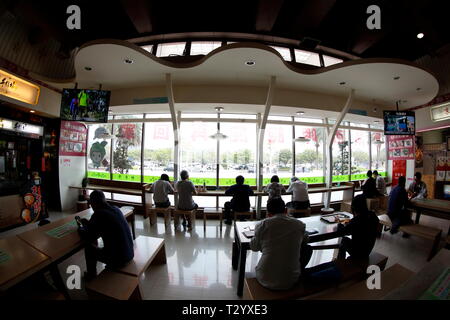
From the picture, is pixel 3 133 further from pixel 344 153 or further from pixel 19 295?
pixel 344 153

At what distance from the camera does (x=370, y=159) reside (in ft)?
22.9

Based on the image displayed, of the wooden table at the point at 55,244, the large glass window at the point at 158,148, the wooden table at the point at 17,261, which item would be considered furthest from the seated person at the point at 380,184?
the wooden table at the point at 17,261

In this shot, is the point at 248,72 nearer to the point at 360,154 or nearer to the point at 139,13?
the point at 139,13

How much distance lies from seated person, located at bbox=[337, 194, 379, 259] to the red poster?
664 cm

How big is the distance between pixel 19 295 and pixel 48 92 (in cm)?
526

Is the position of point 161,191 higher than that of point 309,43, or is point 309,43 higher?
point 309,43

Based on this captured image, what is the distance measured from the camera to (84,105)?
12.3 ft

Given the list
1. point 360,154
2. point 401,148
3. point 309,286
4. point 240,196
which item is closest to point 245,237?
point 309,286

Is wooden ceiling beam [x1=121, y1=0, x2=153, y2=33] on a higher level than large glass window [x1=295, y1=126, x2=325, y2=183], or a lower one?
higher

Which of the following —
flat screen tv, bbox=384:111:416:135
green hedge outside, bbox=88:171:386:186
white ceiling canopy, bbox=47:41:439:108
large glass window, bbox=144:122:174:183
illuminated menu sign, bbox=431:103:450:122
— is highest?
white ceiling canopy, bbox=47:41:439:108

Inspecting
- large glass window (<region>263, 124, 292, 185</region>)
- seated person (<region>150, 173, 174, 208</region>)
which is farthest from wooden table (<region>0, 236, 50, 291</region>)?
large glass window (<region>263, 124, 292, 185</region>)

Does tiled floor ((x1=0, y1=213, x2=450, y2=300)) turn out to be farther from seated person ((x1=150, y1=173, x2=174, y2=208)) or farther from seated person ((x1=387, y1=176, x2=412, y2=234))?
seated person ((x1=150, y1=173, x2=174, y2=208))

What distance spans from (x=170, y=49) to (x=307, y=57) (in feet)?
13.9

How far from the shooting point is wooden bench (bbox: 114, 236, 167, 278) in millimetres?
1820
